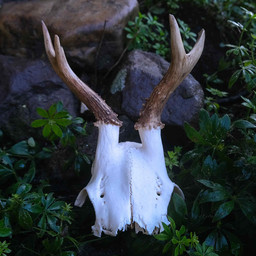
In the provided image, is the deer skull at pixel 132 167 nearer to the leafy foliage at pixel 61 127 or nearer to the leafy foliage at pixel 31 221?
the leafy foliage at pixel 31 221

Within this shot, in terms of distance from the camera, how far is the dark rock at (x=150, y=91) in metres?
2.37

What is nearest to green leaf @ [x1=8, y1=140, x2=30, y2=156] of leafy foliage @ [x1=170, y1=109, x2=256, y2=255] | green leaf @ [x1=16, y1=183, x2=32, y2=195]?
green leaf @ [x1=16, y1=183, x2=32, y2=195]

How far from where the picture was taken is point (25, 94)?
252cm

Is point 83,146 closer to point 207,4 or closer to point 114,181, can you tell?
point 114,181

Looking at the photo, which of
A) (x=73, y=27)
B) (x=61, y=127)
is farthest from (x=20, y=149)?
(x=73, y=27)

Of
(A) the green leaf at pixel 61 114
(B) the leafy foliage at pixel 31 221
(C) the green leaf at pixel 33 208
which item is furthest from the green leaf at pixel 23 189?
(A) the green leaf at pixel 61 114

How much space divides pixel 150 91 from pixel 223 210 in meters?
1.13

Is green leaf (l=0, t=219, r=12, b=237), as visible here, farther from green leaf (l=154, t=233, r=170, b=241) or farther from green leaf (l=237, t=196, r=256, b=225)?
green leaf (l=237, t=196, r=256, b=225)

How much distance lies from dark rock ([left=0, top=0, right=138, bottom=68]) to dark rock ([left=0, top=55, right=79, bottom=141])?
0.17 m

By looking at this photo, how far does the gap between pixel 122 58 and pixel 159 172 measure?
1286 mm

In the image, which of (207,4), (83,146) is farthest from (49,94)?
(207,4)

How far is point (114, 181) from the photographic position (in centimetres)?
165

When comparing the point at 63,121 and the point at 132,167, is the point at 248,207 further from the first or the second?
the point at 63,121

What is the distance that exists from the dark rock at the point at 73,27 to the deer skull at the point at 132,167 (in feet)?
2.58
